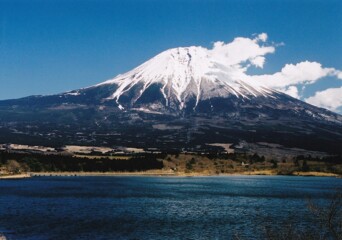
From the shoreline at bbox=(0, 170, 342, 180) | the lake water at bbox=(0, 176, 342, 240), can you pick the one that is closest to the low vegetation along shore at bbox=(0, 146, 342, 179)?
the shoreline at bbox=(0, 170, 342, 180)

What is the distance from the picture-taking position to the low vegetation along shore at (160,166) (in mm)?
148875

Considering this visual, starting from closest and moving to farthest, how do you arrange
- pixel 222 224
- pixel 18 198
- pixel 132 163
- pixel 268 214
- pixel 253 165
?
pixel 222 224 < pixel 268 214 < pixel 18 198 < pixel 132 163 < pixel 253 165

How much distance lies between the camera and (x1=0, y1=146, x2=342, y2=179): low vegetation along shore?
148875 mm

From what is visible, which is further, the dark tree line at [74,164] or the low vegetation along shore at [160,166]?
the dark tree line at [74,164]

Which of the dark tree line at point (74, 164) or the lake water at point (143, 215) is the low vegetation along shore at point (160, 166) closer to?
the dark tree line at point (74, 164)

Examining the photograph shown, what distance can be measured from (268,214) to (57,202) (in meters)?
28.5

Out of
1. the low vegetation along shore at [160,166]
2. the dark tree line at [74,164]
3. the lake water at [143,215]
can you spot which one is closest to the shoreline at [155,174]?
the low vegetation along shore at [160,166]

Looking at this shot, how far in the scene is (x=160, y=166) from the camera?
164m

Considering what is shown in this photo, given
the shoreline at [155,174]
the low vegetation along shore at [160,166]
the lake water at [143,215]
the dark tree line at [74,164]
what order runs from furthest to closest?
the dark tree line at [74,164] < the low vegetation along shore at [160,166] < the shoreline at [155,174] < the lake water at [143,215]

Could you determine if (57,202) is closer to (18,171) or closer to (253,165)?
(18,171)

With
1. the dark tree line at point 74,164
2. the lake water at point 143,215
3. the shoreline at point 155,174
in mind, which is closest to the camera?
the lake water at point 143,215

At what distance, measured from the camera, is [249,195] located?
3327 inches

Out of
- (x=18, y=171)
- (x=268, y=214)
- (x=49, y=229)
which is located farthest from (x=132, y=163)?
(x=49, y=229)

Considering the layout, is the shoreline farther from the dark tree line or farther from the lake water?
the lake water
